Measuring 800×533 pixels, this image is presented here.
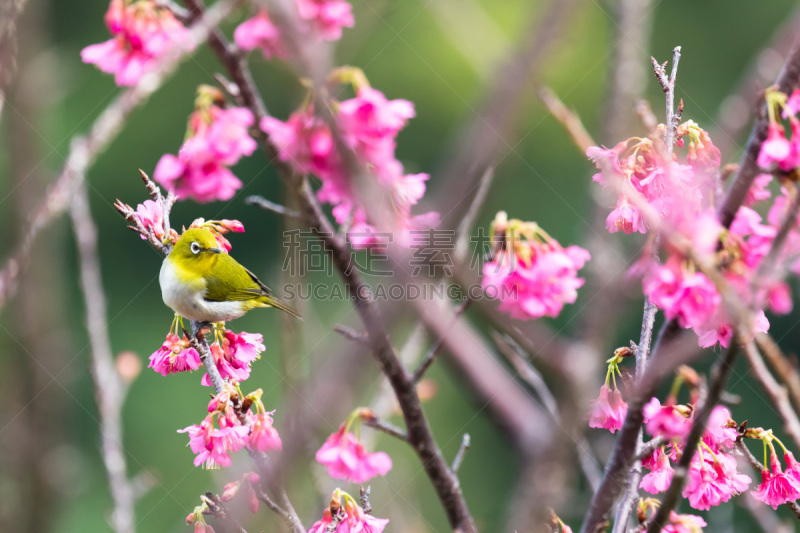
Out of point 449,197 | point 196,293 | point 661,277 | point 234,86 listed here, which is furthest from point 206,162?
point 196,293

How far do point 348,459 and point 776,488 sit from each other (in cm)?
79

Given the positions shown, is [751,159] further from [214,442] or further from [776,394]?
[214,442]

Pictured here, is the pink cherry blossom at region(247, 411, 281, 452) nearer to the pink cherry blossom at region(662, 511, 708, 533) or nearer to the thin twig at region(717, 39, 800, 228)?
the pink cherry blossom at region(662, 511, 708, 533)

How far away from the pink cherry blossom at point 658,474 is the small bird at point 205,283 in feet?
3.78

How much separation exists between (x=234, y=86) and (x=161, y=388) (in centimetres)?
1239

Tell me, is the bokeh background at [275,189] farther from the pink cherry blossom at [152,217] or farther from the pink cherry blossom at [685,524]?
the pink cherry blossom at [685,524]

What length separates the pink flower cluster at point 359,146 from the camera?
974 mm

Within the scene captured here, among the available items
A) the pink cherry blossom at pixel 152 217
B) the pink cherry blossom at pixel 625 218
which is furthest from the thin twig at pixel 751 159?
the pink cherry blossom at pixel 152 217

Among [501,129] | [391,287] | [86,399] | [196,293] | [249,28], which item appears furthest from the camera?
[86,399]

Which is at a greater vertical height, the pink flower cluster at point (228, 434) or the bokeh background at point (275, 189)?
the pink flower cluster at point (228, 434)

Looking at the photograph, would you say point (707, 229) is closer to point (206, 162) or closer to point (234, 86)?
point (234, 86)

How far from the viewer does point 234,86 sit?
94 cm

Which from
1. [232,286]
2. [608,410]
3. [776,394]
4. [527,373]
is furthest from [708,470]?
[232,286]

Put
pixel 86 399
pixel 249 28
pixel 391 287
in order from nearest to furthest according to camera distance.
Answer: pixel 391 287, pixel 249 28, pixel 86 399
